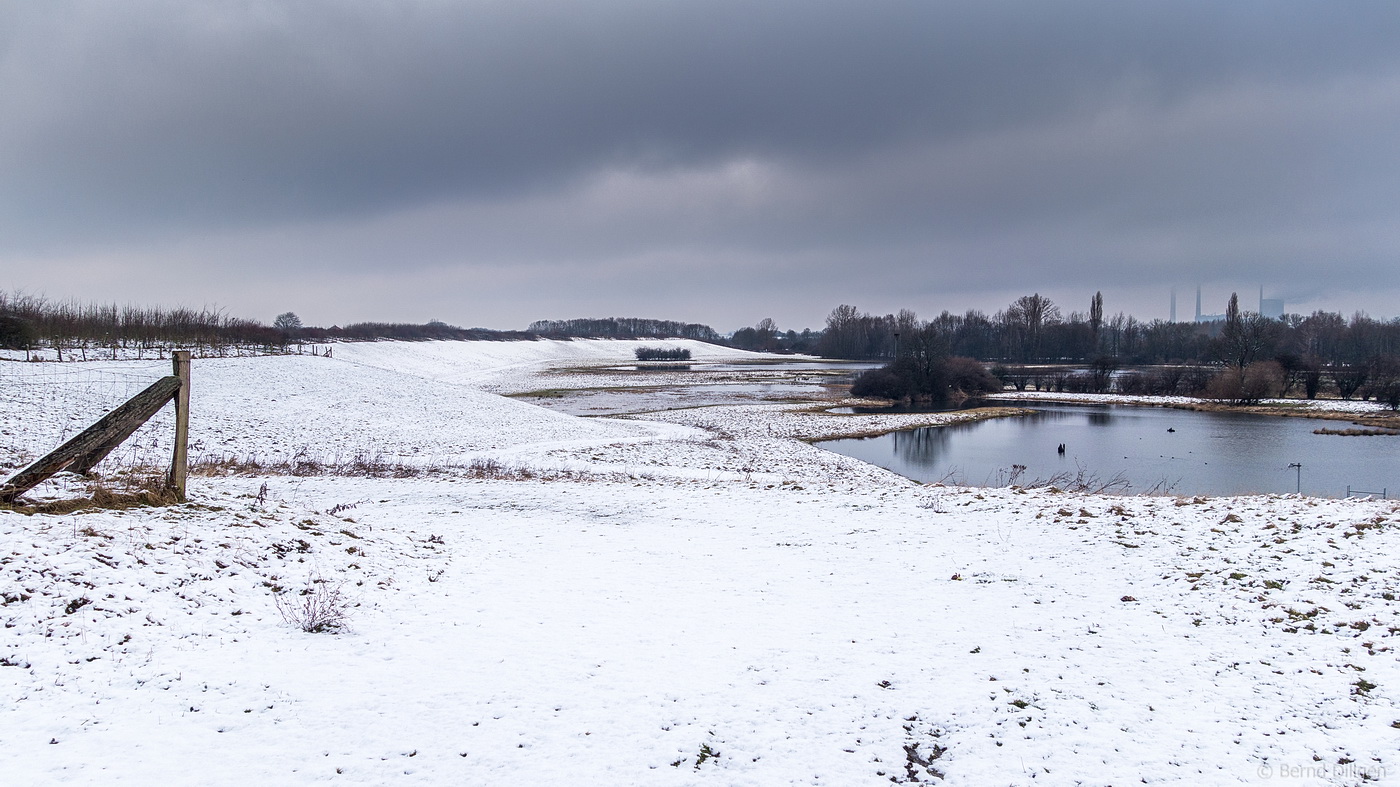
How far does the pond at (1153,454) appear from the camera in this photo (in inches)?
922

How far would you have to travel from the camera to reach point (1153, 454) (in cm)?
3025

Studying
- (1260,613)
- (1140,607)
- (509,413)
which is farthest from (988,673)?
(509,413)

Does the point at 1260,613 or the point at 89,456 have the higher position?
the point at 89,456

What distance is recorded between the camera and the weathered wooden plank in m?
7.22

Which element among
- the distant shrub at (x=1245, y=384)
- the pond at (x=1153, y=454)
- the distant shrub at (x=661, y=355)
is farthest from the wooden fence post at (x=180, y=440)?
the distant shrub at (x=661, y=355)

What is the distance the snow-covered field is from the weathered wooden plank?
3.03 feet

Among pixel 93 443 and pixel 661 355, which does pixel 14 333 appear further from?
pixel 661 355

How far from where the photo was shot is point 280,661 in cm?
530

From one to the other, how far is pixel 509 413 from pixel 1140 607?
30203 mm

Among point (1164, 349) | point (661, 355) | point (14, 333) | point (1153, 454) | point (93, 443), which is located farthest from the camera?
point (661, 355)

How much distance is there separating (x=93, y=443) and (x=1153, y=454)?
115 ft

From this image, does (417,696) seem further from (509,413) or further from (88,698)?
(509,413)

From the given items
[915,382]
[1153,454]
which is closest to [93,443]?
[1153,454]

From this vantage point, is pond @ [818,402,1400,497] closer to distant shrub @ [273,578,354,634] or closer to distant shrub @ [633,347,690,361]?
distant shrub @ [273,578,354,634]
